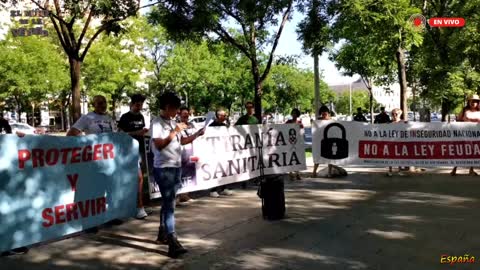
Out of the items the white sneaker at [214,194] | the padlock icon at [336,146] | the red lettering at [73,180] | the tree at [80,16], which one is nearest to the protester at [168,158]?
the red lettering at [73,180]

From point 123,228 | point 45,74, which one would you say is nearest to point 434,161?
point 123,228

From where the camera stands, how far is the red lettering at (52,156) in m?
5.29

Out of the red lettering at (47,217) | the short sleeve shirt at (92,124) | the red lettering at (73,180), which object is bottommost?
the red lettering at (47,217)

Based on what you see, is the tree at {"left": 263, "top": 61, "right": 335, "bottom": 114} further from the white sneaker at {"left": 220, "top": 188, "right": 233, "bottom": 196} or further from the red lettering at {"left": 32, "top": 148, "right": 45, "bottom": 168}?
the red lettering at {"left": 32, "top": 148, "right": 45, "bottom": 168}

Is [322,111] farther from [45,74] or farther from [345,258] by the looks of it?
[45,74]

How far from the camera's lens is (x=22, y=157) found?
499 cm

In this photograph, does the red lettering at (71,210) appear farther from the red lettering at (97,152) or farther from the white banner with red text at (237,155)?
the white banner with red text at (237,155)

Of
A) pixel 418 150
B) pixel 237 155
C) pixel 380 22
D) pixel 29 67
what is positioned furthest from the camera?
pixel 29 67

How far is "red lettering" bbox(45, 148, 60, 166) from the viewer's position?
5293mm

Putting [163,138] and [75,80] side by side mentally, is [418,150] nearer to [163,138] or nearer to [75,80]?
[163,138]

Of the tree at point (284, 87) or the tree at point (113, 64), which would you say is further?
the tree at point (284, 87)

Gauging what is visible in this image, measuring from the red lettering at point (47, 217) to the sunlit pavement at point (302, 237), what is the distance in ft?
1.52

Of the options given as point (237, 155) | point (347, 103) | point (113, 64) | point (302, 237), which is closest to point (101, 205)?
point (302, 237)

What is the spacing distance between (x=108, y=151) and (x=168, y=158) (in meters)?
1.00
